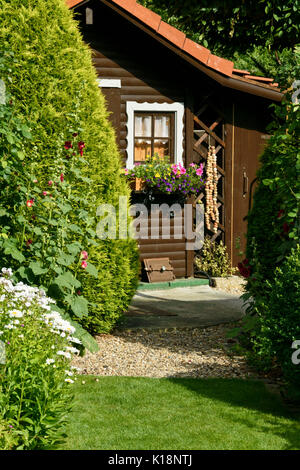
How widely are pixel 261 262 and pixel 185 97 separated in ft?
18.1

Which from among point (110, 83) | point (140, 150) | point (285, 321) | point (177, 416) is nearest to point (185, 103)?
point (140, 150)

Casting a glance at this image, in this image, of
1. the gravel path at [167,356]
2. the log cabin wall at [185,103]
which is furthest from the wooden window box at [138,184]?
the gravel path at [167,356]

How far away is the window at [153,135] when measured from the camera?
10.8 m

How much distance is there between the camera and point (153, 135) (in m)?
10.9

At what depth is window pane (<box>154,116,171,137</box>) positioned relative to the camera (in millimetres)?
10914

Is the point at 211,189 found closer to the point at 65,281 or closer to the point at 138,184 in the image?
the point at 138,184

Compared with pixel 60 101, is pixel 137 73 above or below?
above

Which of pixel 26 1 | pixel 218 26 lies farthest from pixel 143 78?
pixel 26 1

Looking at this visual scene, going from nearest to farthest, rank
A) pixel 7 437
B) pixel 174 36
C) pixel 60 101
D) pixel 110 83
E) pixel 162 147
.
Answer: pixel 7 437, pixel 60 101, pixel 174 36, pixel 110 83, pixel 162 147

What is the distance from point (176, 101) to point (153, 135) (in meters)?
0.71

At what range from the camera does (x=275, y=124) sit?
5.88 metres

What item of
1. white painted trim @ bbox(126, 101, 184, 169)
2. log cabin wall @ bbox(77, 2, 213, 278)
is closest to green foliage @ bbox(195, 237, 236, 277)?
log cabin wall @ bbox(77, 2, 213, 278)

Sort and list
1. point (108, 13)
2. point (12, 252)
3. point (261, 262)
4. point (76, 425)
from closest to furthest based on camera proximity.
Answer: point (76, 425), point (12, 252), point (261, 262), point (108, 13)

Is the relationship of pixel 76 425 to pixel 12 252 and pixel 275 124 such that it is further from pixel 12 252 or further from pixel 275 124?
pixel 275 124
